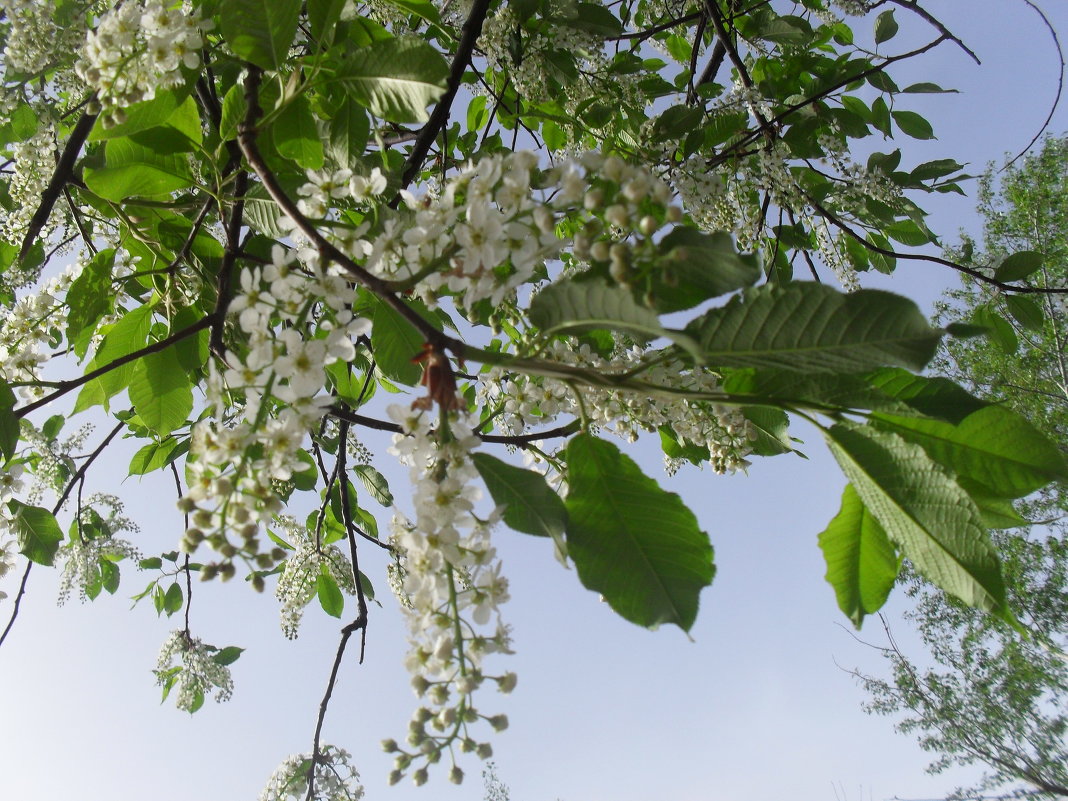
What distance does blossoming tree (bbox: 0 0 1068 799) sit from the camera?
2.68 ft

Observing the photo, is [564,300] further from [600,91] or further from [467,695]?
[600,91]

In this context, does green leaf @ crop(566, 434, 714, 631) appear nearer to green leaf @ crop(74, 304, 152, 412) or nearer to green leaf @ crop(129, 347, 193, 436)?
green leaf @ crop(129, 347, 193, 436)

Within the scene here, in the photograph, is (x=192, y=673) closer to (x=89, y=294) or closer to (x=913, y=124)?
(x=89, y=294)

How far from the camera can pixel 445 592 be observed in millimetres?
855

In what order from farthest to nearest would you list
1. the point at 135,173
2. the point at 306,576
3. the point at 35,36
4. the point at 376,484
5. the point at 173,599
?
the point at 173,599 < the point at 306,576 < the point at 376,484 < the point at 35,36 < the point at 135,173

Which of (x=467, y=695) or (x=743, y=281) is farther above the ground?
(x=743, y=281)

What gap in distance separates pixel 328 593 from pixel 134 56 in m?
2.14

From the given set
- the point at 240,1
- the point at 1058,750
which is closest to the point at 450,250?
the point at 240,1

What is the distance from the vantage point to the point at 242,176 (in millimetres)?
1515

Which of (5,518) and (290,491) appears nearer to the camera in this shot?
(5,518)

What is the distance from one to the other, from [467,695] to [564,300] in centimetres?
52

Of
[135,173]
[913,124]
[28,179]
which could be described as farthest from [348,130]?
[913,124]

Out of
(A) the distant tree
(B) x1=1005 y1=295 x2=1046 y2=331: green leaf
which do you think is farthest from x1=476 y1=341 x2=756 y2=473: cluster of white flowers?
(A) the distant tree

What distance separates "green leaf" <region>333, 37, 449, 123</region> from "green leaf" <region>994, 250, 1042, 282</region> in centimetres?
222
